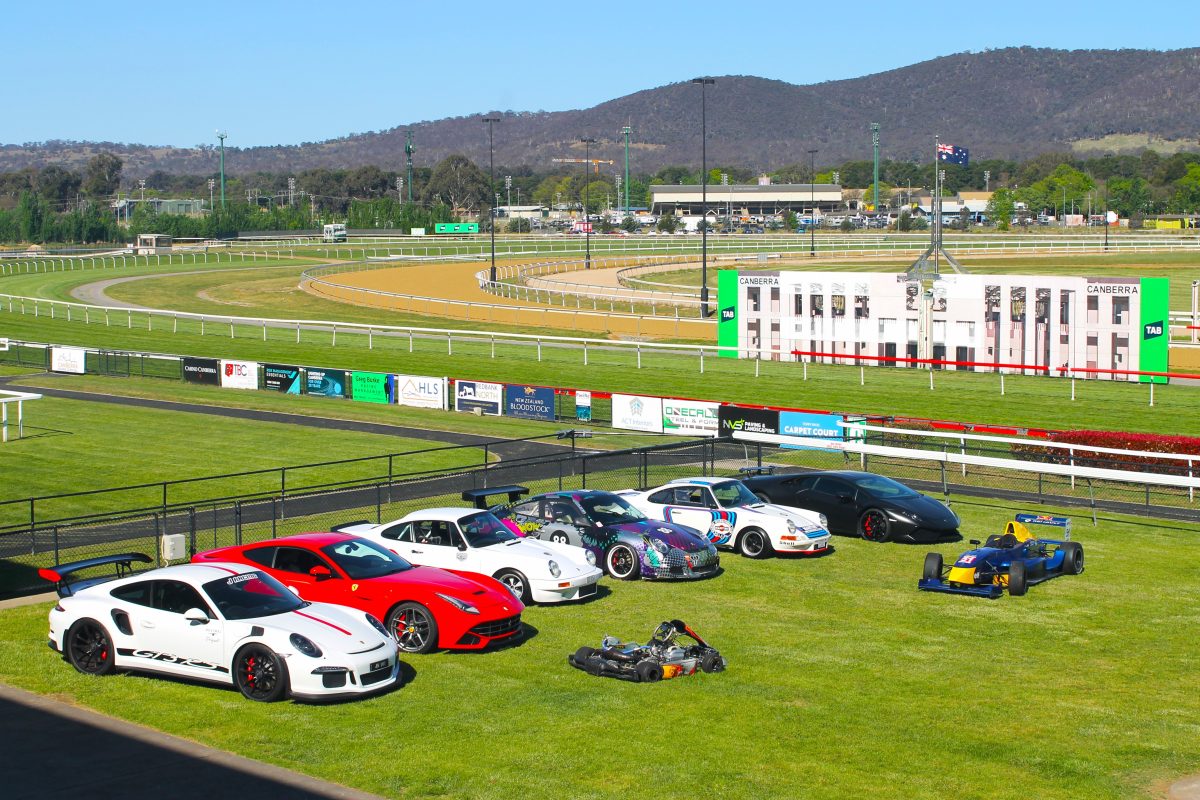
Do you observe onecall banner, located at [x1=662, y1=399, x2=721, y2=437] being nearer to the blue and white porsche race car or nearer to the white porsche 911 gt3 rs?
the blue and white porsche race car

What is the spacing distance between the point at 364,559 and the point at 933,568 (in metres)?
8.64

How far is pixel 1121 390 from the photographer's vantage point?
43.5 metres

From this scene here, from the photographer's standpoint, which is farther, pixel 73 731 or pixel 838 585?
pixel 838 585

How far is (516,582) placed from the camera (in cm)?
1958

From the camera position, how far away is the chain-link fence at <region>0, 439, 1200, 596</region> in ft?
76.2

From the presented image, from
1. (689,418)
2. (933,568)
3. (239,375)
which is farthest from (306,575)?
(239,375)

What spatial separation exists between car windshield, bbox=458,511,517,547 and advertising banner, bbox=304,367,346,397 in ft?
92.0

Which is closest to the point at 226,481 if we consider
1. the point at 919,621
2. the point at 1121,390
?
the point at 919,621

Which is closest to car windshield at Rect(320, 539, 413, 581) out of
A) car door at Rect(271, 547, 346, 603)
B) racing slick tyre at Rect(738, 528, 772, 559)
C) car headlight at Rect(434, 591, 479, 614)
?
car door at Rect(271, 547, 346, 603)

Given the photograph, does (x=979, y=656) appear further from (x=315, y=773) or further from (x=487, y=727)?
(x=315, y=773)

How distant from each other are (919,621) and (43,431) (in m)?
29.7

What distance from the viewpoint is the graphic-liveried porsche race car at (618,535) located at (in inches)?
837

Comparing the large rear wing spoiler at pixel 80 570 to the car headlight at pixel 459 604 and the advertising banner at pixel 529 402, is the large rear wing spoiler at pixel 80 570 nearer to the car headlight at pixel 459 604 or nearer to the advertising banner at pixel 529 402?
the car headlight at pixel 459 604

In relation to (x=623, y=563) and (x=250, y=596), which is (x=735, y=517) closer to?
(x=623, y=563)
